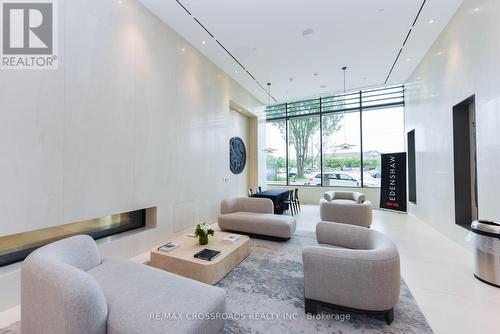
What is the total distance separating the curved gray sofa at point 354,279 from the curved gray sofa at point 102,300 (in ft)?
3.12

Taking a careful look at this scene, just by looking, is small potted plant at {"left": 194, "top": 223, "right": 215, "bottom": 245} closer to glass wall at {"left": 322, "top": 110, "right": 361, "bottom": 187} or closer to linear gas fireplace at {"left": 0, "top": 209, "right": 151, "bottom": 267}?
linear gas fireplace at {"left": 0, "top": 209, "right": 151, "bottom": 267}

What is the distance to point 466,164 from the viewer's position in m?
4.12

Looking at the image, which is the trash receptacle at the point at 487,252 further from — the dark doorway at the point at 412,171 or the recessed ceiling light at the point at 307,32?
the recessed ceiling light at the point at 307,32

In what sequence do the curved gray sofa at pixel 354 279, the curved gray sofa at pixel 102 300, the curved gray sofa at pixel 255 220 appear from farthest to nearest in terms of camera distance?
the curved gray sofa at pixel 255 220 → the curved gray sofa at pixel 354 279 → the curved gray sofa at pixel 102 300

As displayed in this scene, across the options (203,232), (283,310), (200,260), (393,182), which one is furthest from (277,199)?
(393,182)

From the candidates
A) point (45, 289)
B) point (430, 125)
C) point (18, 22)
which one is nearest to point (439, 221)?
point (430, 125)

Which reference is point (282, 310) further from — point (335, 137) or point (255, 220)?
point (335, 137)

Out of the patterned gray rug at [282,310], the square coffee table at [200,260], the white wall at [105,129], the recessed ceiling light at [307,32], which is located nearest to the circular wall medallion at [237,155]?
the white wall at [105,129]

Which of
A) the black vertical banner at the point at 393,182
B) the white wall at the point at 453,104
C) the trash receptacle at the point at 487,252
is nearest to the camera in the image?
the trash receptacle at the point at 487,252

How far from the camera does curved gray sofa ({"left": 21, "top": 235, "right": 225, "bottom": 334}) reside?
134cm

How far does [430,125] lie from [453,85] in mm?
1248

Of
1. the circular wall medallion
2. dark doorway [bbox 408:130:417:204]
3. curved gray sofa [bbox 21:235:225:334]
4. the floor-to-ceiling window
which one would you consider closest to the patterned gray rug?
curved gray sofa [bbox 21:235:225:334]

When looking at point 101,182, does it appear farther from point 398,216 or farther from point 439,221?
point 398,216

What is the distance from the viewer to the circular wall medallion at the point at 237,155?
279 inches
